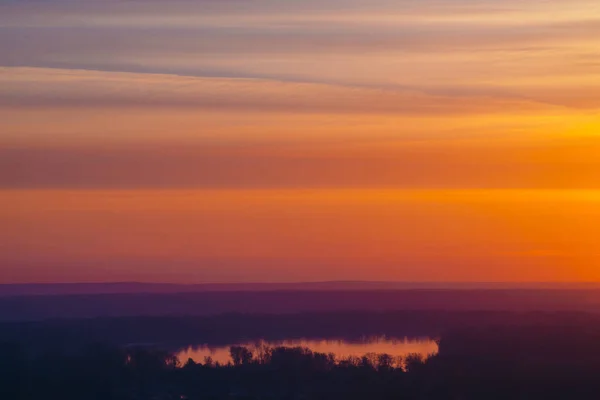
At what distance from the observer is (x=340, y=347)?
157 ft

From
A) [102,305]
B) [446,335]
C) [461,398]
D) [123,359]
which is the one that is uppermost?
[102,305]

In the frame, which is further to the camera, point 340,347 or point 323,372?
point 340,347

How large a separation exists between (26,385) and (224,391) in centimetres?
543

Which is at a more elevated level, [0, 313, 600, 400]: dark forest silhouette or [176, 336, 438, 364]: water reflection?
[176, 336, 438, 364]: water reflection

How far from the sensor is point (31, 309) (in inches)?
2562

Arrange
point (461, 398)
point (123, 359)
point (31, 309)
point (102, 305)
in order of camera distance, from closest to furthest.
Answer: point (461, 398), point (123, 359), point (31, 309), point (102, 305)

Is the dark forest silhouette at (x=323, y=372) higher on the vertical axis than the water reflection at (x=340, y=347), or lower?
lower

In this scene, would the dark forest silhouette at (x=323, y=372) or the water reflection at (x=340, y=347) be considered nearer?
the dark forest silhouette at (x=323, y=372)

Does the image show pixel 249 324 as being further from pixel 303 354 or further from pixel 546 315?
pixel 303 354

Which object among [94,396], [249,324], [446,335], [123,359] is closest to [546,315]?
[446,335]

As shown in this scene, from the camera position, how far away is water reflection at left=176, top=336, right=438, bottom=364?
42.9 metres

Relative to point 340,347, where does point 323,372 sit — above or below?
below

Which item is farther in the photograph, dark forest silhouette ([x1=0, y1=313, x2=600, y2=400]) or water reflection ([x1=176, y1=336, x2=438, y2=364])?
water reflection ([x1=176, y1=336, x2=438, y2=364])

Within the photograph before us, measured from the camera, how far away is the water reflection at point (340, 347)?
42.9 metres
